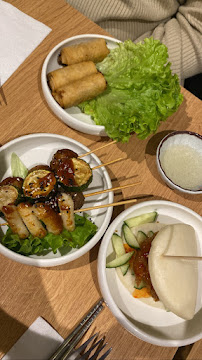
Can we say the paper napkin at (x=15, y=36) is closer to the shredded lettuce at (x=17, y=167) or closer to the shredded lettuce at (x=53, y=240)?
the shredded lettuce at (x=17, y=167)

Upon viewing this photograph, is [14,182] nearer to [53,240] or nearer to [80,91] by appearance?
[53,240]

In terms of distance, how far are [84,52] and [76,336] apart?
1.51m

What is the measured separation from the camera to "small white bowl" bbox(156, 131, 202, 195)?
1742 millimetres

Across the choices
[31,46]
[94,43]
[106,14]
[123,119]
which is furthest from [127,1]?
[123,119]

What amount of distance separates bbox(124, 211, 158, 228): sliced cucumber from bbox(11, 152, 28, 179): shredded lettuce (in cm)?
56

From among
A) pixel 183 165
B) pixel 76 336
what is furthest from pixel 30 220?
pixel 183 165

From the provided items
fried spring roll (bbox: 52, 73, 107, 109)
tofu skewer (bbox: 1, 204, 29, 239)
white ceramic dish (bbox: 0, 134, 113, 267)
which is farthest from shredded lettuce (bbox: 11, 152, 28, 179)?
fried spring roll (bbox: 52, 73, 107, 109)

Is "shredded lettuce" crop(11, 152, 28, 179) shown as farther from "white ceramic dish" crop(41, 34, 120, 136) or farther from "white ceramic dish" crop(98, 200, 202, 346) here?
"white ceramic dish" crop(98, 200, 202, 346)

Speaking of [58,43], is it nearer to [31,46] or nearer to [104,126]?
[31,46]

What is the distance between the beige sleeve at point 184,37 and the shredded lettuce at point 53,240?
4.98 ft

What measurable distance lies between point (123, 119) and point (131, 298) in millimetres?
892

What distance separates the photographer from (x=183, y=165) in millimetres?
1795

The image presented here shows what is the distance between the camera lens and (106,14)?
2.33 m

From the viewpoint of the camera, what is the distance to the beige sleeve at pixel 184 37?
2.38 m
